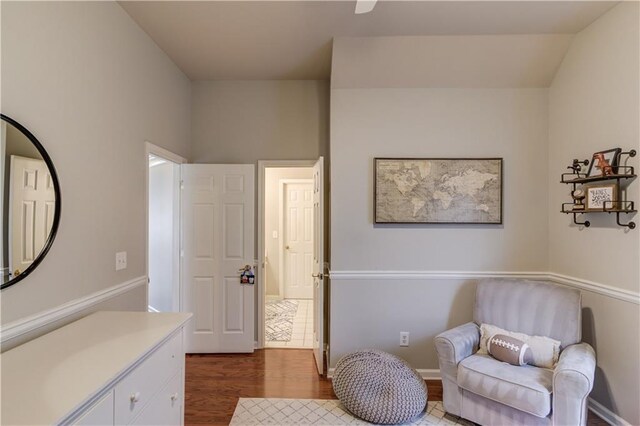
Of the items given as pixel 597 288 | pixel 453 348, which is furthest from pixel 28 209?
pixel 597 288

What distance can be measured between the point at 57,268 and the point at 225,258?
5.49 ft

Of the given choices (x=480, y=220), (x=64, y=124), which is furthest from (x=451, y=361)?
(x=64, y=124)

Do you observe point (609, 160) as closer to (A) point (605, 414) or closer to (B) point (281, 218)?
(A) point (605, 414)

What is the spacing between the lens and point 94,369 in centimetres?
111

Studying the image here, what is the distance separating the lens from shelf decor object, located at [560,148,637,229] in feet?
6.63

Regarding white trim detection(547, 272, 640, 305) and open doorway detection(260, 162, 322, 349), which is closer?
white trim detection(547, 272, 640, 305)

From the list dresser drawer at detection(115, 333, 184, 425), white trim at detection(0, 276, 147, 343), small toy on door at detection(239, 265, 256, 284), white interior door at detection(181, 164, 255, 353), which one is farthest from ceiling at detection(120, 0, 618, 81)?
dresser drawer at detection(115, 333, 184, 425)

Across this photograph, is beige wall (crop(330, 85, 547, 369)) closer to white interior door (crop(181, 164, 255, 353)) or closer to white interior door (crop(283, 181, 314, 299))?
white interior door (crop(181, 164, 255, 353))

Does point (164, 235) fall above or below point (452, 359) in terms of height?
above

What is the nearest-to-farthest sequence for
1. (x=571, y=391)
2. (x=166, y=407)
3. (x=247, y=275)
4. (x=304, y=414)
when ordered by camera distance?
(x=166, y=407) < (x=571, y=391) < (x=304, y=414) < (x=247, y=275)

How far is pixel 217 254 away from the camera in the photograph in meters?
3.20

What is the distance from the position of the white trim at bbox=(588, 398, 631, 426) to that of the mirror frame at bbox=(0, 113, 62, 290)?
3593mm

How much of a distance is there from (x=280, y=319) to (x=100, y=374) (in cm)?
332

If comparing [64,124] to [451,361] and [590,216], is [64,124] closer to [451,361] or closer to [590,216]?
[451,361]
